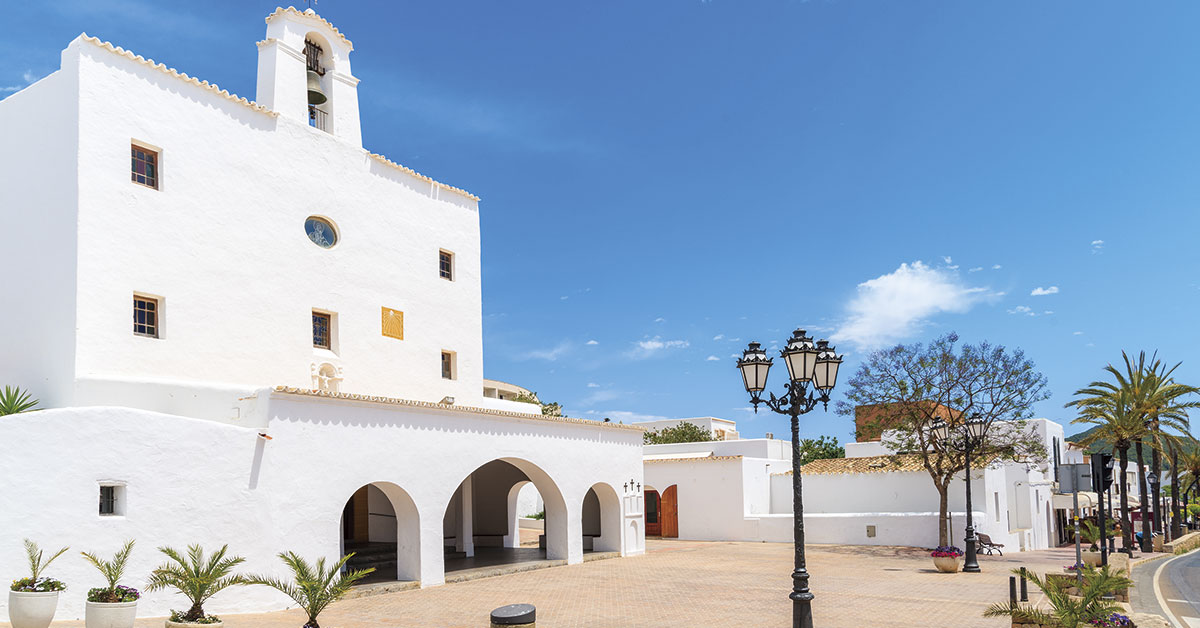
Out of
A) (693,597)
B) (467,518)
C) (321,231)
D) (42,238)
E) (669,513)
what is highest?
(321,231)

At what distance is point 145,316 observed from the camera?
18703mm

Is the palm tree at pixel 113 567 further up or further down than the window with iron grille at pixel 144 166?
further down

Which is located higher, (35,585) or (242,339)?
(242,339)

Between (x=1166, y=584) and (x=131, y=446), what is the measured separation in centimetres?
2748

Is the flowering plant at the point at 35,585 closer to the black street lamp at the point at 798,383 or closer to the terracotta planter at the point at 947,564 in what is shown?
the black street lamp at the point at 798,383

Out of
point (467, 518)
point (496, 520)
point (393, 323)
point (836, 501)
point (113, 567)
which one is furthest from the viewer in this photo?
point (836, 501)

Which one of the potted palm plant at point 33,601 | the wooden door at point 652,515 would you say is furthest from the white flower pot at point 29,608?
the wooden door at point 652,515

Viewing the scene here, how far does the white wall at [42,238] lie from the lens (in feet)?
57.1

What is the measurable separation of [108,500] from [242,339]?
257 inches

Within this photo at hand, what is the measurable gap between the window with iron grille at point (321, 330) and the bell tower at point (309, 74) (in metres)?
5.15

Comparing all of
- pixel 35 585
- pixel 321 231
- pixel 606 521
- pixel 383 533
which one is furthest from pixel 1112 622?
pixel 383 533

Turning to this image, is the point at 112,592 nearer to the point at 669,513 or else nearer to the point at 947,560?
the point at 947,560

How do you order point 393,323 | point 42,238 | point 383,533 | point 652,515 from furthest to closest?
point 652,515, point 383,533, point 393,323, point 42,238

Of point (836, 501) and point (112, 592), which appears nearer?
point (112, 592)
